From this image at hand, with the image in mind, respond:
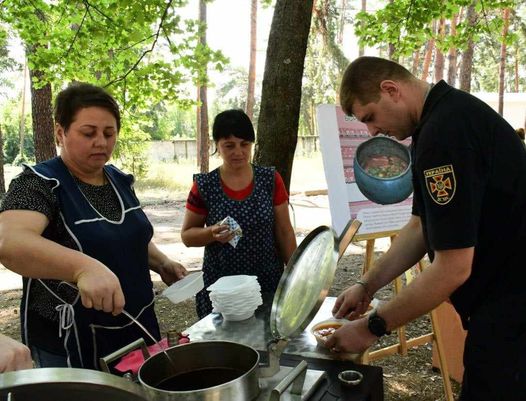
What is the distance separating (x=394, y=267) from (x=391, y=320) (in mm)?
385

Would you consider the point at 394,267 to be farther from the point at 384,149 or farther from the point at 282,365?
the point at 384,149

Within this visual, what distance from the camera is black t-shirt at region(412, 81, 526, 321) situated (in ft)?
4.14

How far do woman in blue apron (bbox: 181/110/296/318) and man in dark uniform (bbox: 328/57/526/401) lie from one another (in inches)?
38.5

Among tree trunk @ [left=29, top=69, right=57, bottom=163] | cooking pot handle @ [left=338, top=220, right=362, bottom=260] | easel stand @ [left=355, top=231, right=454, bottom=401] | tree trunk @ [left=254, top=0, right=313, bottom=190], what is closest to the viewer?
cooking pot handle @ [left=338, top=220, right=362, bottom=260]

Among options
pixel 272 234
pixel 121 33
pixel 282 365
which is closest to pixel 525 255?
pixel 282 365

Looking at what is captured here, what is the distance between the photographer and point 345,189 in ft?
10.0

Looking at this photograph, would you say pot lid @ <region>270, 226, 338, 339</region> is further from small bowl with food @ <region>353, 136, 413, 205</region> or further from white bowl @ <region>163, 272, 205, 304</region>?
small bowl with food @ <region>353, 136, 413, 205</region>

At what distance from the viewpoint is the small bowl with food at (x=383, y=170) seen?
3100 millimetres

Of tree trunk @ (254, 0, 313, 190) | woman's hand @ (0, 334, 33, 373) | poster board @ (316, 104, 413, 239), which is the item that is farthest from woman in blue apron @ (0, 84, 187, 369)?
tree trunk @ (254, 0, 313, 190)

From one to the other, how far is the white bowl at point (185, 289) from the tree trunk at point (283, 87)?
6.06 feet

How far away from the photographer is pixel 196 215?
245 centimetres

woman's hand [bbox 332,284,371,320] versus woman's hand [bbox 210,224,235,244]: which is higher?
woman's hand [bbox 210,224,235,244]

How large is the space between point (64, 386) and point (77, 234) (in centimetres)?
100

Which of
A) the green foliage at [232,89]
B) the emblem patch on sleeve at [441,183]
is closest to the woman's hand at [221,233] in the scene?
the emblem patch on sleeve at [441,183]
